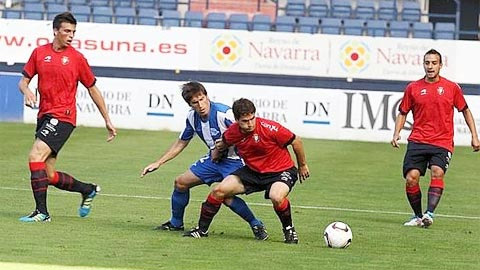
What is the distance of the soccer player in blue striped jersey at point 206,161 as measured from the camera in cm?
1083

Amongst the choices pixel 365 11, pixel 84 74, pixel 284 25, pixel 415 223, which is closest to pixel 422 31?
pixel 365 11

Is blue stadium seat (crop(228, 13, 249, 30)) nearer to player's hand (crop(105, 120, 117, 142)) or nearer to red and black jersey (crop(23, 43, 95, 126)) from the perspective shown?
player's hand (crop(105, 120, 117, 142))

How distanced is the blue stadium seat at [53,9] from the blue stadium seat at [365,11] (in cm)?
803

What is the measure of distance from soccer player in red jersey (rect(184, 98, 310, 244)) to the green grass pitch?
0.30 m

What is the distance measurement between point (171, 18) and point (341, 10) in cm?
497

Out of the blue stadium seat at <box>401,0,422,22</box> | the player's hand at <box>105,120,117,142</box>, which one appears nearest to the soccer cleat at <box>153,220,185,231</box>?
the player's hand at <box>105,120,117,142</box>

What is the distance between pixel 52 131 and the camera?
11703mm

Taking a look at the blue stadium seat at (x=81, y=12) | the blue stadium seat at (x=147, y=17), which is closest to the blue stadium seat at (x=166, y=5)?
the blue stadium seat at (x=147, y=17)

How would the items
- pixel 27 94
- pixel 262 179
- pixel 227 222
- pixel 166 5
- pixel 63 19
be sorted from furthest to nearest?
pixel 166 5 → pixel 227 222 → pixel 27 94 → pixel 63 19 → pixel 262 179

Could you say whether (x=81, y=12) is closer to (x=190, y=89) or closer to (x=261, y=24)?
(x=261, y=24)

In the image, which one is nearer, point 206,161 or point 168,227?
point 206,161

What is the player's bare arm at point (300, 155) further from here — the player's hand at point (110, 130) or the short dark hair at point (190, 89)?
the player's hand at point (110, 130)

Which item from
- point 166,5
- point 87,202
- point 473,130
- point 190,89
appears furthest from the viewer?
point 166,5

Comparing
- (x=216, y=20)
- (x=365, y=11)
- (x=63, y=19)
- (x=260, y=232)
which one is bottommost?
(x=260, y=232)
